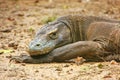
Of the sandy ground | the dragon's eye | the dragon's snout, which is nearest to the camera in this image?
the sandy ground

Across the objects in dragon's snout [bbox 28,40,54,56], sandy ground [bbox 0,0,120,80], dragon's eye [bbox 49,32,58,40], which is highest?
dragon's eye [bbox 49,32,58,40]

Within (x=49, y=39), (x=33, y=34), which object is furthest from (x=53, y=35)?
(x=33, y=34)

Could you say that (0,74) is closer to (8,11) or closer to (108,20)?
(108,20)

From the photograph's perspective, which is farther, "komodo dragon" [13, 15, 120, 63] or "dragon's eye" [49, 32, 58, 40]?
"dragon's eye" [49, 32, 58, 40]

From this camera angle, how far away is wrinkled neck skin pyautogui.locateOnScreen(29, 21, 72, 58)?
799 cm

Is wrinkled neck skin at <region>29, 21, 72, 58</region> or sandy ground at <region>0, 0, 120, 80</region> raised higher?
wrinkled neck skin at <region>29, 21, 72, 58</region>

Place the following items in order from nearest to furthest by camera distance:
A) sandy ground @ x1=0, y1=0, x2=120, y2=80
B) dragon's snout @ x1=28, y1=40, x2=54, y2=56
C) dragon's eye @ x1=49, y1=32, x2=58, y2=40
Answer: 1. sandy ground @ x1=0, y1=0, x2=120, y2=80
2. dragon's snout @ x1=28, y1=40, x2=54, y2=56
3. dragon's eye @ x1=49, y1=32, x2=58, y2=40

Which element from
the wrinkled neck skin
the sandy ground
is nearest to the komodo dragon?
the wrinkled neck skin

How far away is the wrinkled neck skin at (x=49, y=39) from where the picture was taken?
7.99 m

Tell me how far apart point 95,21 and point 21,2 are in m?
9.40

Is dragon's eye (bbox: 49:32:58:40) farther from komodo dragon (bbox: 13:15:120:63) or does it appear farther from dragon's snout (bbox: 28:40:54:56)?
dragon's snout (bbox: 28:40:54:56)

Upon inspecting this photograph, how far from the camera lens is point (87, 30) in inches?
336

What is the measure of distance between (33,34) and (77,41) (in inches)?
101

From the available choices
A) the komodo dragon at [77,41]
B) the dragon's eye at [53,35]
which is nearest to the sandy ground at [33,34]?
the komodo dragon at [77,41]
